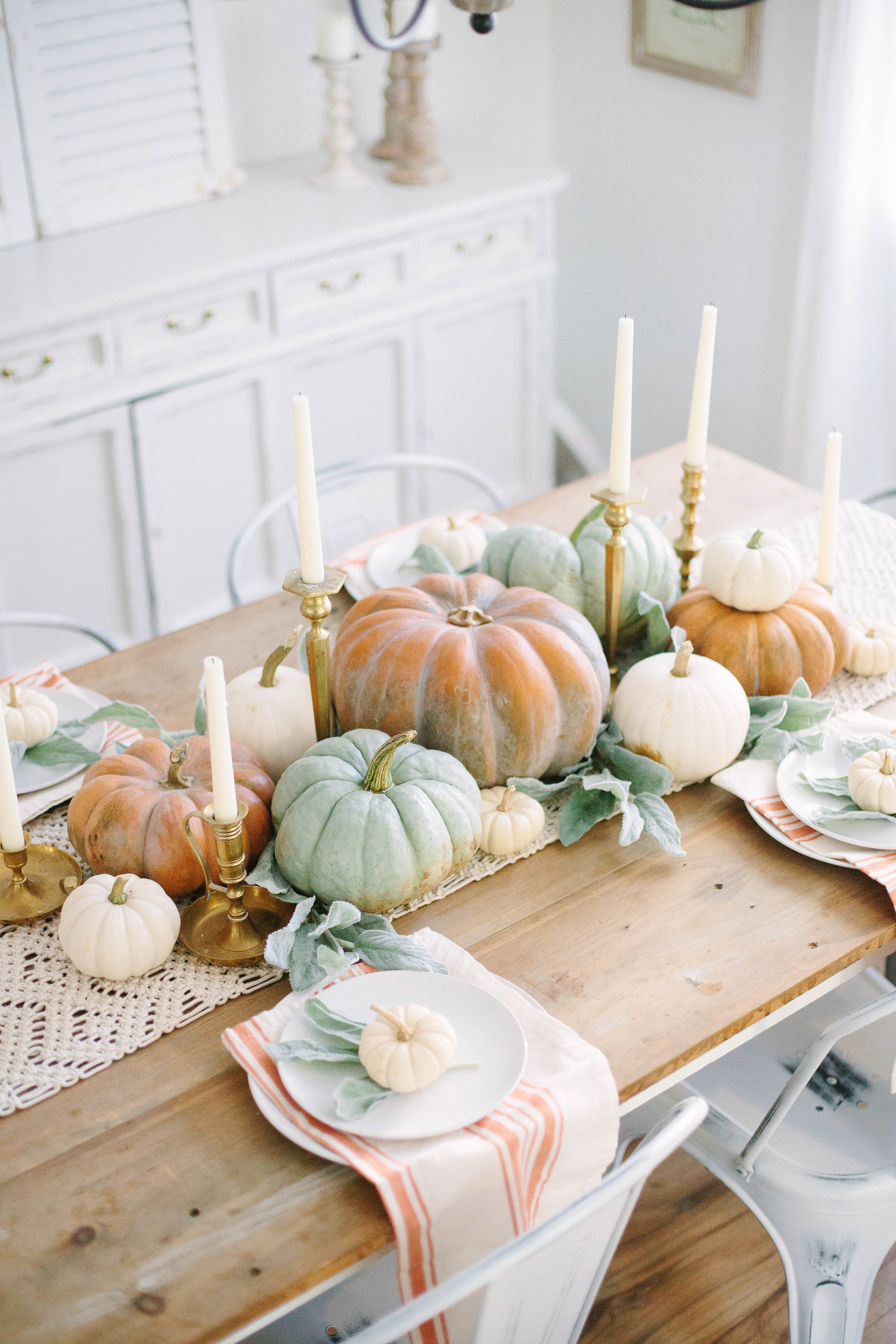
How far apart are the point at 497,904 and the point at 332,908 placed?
7.0 inches

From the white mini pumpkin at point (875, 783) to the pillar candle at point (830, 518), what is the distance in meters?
0.31

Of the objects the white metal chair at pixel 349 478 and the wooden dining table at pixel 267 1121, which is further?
the white metal chair at pixel 349 478

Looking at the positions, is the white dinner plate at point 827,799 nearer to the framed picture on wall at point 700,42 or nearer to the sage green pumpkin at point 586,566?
the sage green pumpkin at point 586,566

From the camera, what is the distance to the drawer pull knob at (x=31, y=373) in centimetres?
228

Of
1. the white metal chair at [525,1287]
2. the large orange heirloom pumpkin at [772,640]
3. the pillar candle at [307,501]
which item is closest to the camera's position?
the white metal chair at [525,1287]

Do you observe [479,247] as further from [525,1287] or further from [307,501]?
[525,1287]

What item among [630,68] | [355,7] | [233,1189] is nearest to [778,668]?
[233,1189]

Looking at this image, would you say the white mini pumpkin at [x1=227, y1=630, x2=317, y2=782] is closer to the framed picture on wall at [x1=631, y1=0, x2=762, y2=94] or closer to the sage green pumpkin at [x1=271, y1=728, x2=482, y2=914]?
the sage green pumpkin at [x1=271, y1=728, x2=482, y2=914]

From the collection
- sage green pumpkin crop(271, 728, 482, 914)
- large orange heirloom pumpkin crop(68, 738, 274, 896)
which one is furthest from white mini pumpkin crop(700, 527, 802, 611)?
large orange heirloom pumpkin crop(68, 738, 274, 896)

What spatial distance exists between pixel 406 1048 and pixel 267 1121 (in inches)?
5.2

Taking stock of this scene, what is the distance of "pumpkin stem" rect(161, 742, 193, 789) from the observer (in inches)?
47.0

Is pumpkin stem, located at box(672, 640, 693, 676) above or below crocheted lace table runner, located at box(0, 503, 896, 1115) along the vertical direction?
above

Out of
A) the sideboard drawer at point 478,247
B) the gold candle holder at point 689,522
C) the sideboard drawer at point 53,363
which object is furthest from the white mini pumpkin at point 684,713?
the sideboard drawer at point 478,247

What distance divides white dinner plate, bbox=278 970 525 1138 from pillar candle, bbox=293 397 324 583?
0.36 metres
